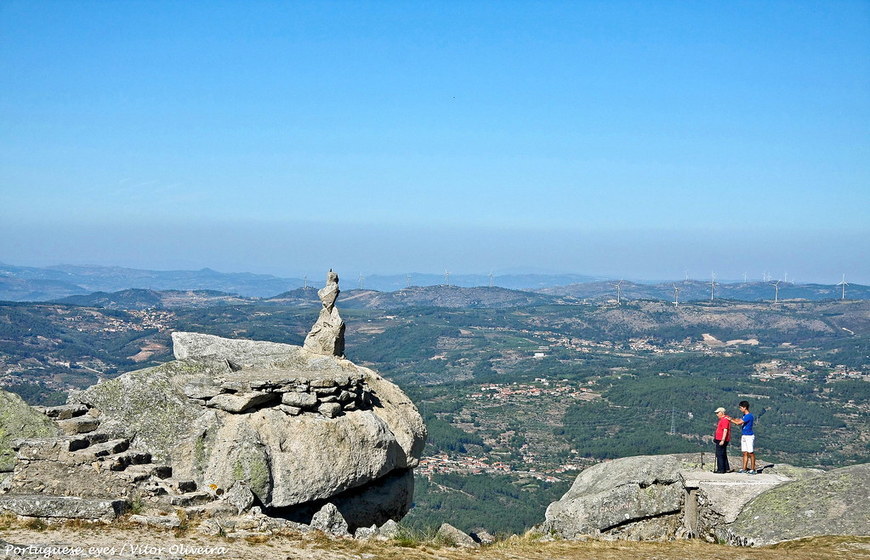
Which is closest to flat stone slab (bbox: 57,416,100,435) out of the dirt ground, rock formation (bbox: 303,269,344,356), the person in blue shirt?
the dirt ground

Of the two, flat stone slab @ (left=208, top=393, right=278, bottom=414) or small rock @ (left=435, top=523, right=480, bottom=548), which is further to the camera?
flat stone slab @ (left=208, top=393, right=278, bottom=414)

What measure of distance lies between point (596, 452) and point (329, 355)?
233 feet

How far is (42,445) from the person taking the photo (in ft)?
54.2

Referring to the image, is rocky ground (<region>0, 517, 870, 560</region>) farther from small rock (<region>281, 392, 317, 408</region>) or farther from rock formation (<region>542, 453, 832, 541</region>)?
small rock (<region>281, 392, 317, 408</region>)

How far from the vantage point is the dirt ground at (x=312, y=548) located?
12.7 metres

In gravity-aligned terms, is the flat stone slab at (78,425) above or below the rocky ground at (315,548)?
above

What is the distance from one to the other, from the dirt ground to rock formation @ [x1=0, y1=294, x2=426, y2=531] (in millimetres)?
1700

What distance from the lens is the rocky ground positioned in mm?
12906

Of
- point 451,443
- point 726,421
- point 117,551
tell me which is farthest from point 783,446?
point 117,551

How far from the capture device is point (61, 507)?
14516 mm

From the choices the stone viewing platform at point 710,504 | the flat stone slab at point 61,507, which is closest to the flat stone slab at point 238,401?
the flat stone slab at point 61,507

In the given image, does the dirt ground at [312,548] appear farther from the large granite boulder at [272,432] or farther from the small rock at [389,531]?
the large granite boulder at [272,432]

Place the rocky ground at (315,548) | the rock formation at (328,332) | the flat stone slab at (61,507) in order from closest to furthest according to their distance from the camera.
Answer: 1. the rocky ground at (315,548)
2. the flat stone slab at (61,507)
3. the rock formation at (328,332)

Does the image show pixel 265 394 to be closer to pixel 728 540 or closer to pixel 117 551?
pixel 117 551
